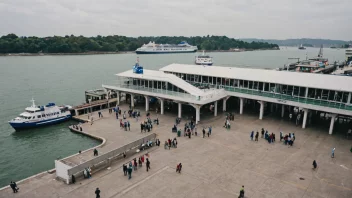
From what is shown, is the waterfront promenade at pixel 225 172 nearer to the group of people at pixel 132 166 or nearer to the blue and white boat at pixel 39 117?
the group of people at pixel 132 166

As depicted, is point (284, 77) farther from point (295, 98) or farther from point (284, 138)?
point (284, 138)

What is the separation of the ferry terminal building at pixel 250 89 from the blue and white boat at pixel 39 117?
9.00 metres

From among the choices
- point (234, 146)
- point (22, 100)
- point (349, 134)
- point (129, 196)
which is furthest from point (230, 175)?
point (22, 100)

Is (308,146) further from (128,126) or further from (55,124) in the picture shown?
(55,124)

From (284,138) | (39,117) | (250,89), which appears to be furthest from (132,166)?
(39,117)

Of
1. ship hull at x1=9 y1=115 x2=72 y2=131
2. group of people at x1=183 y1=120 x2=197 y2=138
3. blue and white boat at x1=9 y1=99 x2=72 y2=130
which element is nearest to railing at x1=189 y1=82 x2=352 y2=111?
group of people at x1=183 y1=120 x2=197 y2=138

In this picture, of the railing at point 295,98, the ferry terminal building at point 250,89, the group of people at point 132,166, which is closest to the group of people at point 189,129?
the ferry terminal building at point 250,89

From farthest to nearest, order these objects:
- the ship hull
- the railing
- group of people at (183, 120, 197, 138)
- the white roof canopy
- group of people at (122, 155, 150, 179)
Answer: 1. the ship hull
2. the white roof canopy
3. group of people at (183, 120, 197, 138)
4. the railing
5. group of people at (122, 155, 150, 179)

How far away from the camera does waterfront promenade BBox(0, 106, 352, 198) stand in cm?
1966

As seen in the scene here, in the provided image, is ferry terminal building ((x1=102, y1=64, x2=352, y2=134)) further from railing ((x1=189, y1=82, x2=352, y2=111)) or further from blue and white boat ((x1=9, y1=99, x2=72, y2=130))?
blue and white boat ((x1=9, y1=99, x2=72, y2=130))

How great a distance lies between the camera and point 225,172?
22.5 meters

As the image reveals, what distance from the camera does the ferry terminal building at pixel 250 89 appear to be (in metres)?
32.4

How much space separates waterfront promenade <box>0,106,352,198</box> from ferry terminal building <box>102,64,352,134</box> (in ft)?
13.8

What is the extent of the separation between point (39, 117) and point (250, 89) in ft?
103
